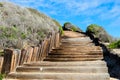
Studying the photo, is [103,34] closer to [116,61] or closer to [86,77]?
[116,61]

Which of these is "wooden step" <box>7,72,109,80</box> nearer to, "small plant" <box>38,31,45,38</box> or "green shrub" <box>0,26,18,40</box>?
"green shrub" <box>0,26,18,40</box>

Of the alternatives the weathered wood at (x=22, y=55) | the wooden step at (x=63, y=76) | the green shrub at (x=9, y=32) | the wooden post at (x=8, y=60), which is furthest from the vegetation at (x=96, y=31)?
the wooden post at (x=8, y=60)

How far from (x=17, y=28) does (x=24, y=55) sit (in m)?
4.57

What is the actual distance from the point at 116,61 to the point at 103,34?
1157 centimetres

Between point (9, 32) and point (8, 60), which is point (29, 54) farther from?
point (9, 32)

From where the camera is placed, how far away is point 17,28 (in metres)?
15.5

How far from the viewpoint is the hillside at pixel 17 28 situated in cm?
1362

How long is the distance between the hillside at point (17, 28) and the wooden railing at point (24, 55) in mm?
894

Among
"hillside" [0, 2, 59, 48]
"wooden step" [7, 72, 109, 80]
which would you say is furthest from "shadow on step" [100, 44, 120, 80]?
"hillside" [0, 2, 59, 48]

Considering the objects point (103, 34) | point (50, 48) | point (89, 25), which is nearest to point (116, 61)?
point (50, 48)

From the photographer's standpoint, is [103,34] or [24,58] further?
[103,34]

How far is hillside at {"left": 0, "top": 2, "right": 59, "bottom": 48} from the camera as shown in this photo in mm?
13616

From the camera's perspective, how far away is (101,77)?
9.59m

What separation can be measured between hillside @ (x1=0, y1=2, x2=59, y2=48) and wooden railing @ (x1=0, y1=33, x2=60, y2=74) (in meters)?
0.89
